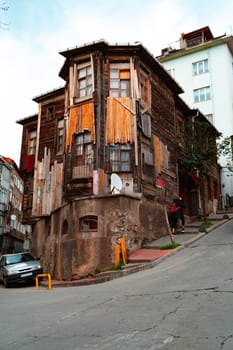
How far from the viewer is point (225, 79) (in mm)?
34750

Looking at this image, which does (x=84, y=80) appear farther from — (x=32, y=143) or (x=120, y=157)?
(x=32, y=143)

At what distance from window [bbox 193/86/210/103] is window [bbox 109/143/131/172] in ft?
67.8

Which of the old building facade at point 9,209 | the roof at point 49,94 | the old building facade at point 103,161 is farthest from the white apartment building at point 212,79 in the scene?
the old building facade at point 9,209

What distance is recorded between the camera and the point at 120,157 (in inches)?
688

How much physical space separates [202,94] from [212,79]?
169cm

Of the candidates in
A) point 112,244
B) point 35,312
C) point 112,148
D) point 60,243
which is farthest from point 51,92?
point 35,312

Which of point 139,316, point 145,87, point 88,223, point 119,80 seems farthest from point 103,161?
point 139,316

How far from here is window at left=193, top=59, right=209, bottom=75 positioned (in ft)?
119

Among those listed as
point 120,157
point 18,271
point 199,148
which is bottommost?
point 18,271

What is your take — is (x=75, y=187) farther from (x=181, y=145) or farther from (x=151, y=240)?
(x=181, y=145)

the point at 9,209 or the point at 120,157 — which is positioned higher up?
the point at 120,157

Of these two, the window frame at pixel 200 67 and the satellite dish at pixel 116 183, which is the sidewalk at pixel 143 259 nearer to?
the satellite dish at pixel 116 183

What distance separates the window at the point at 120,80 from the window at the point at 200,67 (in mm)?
19853

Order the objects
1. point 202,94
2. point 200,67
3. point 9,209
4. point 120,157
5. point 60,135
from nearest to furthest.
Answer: point 120,157
point 60,135
point 202,94
point 200,67
point 9,209
